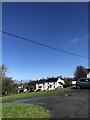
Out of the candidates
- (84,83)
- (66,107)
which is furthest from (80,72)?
(66,107)

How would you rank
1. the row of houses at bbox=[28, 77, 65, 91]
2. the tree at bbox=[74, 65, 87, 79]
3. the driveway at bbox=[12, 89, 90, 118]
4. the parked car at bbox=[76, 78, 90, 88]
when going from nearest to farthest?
the driveway at bbox=[12, 89, 90, 118], the parked car at bbox=[76, 78, 90, 88], the row of houses at bbox=[28, 77, 65, 91], the tree at bbox=[74, 65, 87, 79]

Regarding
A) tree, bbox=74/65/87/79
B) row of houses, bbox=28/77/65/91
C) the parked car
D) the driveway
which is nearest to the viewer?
the driveway

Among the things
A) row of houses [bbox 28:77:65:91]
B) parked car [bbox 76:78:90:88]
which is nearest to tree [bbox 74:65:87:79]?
row of houses [bbox 28:77:65:91]

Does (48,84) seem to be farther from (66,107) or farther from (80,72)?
(66,107)

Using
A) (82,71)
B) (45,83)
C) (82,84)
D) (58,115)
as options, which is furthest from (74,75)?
(58,115)

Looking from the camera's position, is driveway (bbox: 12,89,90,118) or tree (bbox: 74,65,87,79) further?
tree (bbox: 74,65,87,79)

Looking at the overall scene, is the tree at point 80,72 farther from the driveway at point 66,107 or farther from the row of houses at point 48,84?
the driveway at point 66,107

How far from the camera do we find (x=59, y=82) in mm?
110875

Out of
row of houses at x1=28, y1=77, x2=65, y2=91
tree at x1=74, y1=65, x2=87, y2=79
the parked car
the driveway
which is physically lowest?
row of houses at x1=28, y1=77, x2=65, y2=91

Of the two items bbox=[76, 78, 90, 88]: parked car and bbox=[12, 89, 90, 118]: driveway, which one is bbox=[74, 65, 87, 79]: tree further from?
bbox=[12, 89, 90, 118]: driveway

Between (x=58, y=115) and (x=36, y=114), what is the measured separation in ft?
3.64

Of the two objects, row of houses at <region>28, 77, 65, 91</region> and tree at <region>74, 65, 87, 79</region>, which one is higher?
tree at <region>74, 65, 87, 79</region>

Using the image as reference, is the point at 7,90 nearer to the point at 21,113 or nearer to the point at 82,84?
the point at 82,84

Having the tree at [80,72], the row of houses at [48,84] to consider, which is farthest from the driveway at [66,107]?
the tree at [80,72]
